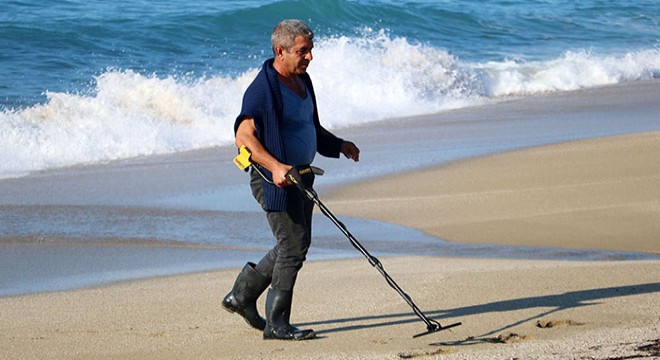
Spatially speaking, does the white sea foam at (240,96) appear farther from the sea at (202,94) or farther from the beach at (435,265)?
the beach at (435,265)

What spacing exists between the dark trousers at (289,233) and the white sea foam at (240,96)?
6.82 metres

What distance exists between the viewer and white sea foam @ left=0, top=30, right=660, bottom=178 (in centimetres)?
1335

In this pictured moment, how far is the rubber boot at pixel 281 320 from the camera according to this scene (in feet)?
18.7

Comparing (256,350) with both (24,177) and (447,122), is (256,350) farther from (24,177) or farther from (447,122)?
(447,122)

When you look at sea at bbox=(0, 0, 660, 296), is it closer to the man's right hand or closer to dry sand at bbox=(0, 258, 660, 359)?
dry sand at bbox=(0, 258, 660, 359)

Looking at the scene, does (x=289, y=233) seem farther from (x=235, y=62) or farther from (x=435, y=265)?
(x=235, y=62)

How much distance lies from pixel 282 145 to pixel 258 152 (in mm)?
155

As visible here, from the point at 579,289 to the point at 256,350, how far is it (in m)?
2.15

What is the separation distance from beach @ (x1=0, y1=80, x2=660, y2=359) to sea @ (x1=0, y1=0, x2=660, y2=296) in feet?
0.38

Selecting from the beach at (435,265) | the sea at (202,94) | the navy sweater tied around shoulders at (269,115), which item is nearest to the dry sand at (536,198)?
the beach at (435,265)

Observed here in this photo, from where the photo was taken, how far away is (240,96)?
16.8 meters

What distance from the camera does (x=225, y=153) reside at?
12984 millimetres

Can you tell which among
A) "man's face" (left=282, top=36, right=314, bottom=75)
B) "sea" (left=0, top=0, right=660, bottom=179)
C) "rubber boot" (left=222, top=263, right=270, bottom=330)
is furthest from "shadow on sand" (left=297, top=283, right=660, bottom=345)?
"sea" (left=0, top=0, right=660, bottom=179)

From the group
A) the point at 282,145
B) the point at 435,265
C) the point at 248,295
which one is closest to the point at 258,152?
the point at 282,145
